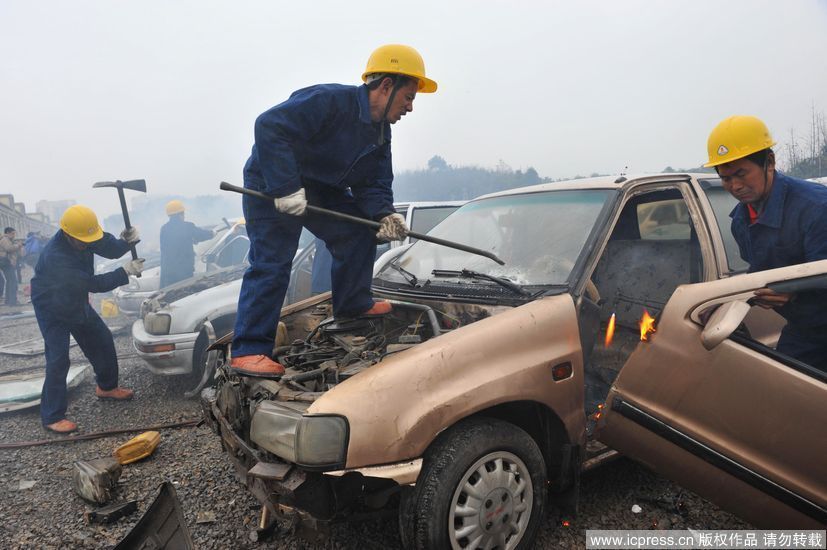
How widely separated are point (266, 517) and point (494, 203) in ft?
7.79

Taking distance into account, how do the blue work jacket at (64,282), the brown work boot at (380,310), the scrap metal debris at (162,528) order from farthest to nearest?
the blue work jacket at (64,282) → the brown work boot at (380,310) → the scrap metal debris at (162,528)

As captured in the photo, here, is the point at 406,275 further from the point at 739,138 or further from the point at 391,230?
the point at 739,138

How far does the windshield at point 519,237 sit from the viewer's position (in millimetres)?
2516

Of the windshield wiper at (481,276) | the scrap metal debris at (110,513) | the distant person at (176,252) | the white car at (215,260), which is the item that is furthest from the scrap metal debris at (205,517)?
the distant person at (176,252)

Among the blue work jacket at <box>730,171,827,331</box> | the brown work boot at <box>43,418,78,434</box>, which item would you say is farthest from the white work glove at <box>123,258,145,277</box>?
the blue work jacket at <box>730,171,827,331</box>

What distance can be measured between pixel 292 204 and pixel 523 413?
1549 mm

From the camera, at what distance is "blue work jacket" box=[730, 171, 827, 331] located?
7.22 ft

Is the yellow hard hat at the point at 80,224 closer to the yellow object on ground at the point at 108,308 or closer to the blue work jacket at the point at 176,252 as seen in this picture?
the blue work jacket at the point at 176,252

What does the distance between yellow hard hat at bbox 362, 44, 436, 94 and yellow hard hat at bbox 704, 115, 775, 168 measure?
5.45 feet

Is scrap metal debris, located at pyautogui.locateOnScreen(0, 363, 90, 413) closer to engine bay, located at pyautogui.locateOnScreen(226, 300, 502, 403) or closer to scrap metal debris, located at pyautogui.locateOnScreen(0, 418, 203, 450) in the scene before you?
scrap metal debris, located at pyautogui.locateOnScreen(0, 418, 203, 450)

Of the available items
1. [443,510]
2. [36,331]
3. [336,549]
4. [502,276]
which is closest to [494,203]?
[502,276]

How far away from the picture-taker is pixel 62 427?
13.2 feet

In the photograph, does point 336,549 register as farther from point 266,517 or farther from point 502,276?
point 502,276

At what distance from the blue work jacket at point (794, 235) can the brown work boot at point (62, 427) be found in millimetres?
5196
